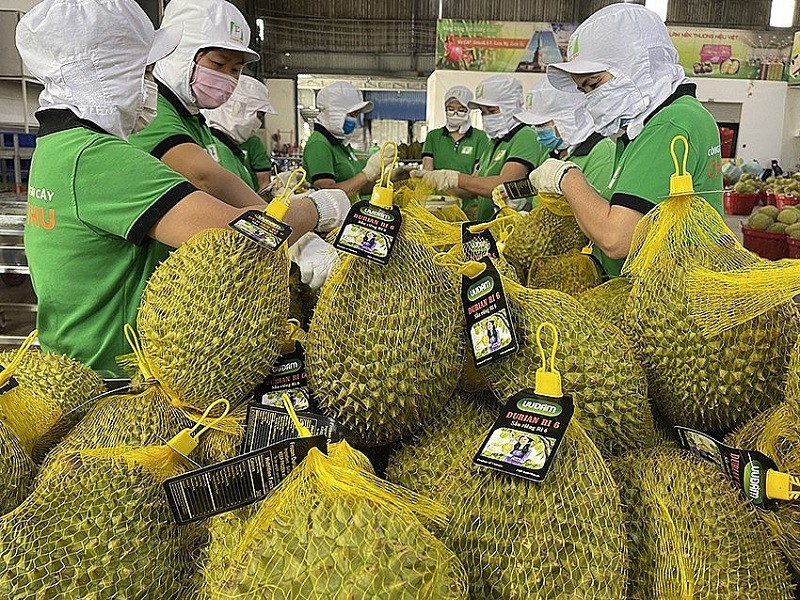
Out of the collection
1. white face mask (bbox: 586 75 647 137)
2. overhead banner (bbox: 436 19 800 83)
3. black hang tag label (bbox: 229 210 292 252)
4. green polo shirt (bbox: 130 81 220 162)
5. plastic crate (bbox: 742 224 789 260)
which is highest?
overhead banner (bbox: 436 19 800 83)

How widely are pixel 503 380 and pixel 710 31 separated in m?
13.8

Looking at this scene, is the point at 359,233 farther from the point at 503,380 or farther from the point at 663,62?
the point at 663,62

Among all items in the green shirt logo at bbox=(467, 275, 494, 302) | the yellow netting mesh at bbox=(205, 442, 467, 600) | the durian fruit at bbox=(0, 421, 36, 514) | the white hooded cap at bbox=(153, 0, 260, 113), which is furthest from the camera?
the white hooded cap at bbox=(153, 0, 260, 113)

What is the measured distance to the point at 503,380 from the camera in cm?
99

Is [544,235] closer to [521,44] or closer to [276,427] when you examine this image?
[276,427]

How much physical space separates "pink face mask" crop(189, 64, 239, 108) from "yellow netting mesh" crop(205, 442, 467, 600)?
207 centimetres

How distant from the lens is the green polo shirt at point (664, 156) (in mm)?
1979

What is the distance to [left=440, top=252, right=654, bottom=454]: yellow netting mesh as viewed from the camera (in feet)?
3.17

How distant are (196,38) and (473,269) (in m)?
1.97

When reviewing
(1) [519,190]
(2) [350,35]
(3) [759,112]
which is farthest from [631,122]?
(2) [350,35]

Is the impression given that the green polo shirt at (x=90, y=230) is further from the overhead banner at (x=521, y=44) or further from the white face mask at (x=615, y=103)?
the overhead banner at (x=521, y=44)

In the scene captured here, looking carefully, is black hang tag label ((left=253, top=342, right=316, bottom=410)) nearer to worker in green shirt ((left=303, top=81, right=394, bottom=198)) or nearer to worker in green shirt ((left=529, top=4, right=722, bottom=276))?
worker in green shirt ((left=529, top=4, right=722, bottom=276))

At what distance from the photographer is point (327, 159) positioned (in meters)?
4.69

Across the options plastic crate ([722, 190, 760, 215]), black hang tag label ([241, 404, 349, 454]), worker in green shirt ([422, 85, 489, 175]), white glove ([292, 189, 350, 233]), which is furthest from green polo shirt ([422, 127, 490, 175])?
black hang tag label ([241, 404, 349, 454])
